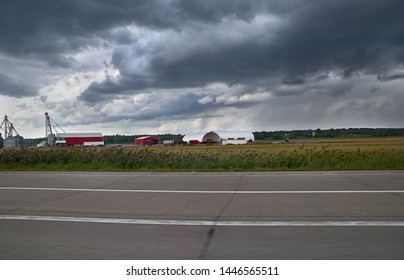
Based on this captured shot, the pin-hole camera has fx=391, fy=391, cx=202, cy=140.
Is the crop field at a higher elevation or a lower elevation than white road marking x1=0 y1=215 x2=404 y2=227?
higher

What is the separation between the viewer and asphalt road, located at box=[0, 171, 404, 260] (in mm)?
6176

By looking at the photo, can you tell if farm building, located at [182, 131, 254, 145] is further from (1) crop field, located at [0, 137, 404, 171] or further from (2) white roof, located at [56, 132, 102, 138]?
(1) crop field, located at [0, 137, 404, 171]

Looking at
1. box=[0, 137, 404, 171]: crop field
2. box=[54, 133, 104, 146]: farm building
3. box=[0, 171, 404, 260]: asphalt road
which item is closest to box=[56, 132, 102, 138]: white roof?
box=[54, 133, 104, 146]: farm building

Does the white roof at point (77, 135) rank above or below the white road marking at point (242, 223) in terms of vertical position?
above

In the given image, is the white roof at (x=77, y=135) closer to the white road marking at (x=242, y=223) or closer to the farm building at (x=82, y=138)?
the farm building at (x=82, y=138)

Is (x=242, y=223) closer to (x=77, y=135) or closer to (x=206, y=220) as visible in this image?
(x=206, y=220)

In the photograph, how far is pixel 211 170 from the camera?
20.2m

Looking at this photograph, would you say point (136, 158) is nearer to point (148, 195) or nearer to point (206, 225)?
point (148, 195)

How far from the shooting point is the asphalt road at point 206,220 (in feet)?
20.3

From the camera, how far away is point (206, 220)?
27.8ft

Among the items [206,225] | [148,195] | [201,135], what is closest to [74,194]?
[148,195]

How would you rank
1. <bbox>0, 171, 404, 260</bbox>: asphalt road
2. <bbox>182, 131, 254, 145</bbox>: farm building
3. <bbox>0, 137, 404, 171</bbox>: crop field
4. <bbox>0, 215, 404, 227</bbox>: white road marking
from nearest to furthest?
<bbox>0, 171, 404, 260</bbox>: asphalt road < <bbox>0, 215, 404, 227</bbox>: white road marking < <bbox>0, 137, 404, 171</bbox>: crop field < <bbox>182, 131, 254, 145</bbox>: farm building

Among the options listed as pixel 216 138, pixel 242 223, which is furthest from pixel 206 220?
pixel 216 138

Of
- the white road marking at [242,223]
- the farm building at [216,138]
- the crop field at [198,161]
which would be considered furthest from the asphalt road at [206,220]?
the farm building at [216,138]
